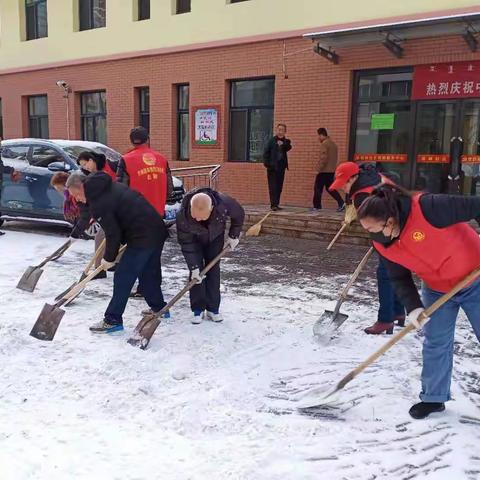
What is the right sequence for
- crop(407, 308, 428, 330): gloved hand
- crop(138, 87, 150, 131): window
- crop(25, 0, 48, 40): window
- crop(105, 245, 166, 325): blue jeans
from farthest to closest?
crop(25, 0, 48, 40): window → crop(138, 87, 150, 131): window → crop(105, 245, 166, 325): blue jeans → crop(407, 308, 428, 330): gloved hand

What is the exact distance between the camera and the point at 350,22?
9688mm

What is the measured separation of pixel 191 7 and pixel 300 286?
831 cm

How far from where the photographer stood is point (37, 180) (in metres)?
8.97

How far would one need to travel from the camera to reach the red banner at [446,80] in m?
8.80

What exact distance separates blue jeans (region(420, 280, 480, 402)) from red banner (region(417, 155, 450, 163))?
22.1ft

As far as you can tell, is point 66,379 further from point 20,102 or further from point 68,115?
point 20,102

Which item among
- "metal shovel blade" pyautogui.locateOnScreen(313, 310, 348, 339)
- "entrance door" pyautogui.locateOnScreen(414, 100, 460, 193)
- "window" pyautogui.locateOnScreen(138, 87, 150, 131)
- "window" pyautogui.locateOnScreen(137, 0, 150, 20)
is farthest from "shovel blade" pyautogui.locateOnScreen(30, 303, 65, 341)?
"window" pyautogui.locateOnScreen(137, 0, 150, 20)

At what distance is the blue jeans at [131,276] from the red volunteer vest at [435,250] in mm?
2153

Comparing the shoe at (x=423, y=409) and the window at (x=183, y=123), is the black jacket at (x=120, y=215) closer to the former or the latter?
the shoe at (x=423, y=409)

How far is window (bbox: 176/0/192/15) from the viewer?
40.5 feet

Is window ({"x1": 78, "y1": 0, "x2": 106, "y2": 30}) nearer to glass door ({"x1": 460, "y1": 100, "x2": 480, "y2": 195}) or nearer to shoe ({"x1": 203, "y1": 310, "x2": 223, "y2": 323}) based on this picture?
glass door ({"x1": 460, "y1": 100, "x2": 480, "y2": 195})

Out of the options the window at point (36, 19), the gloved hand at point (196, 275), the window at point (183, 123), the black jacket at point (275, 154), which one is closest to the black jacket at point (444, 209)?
the gloved hand at point (196, 275)

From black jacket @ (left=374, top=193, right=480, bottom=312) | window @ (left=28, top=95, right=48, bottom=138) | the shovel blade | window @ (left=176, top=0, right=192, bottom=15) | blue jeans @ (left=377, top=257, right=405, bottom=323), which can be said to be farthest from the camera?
window @ (left=28, top=95, right=48, bottom=138)

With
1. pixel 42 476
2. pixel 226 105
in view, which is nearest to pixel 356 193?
pixel 42 476
